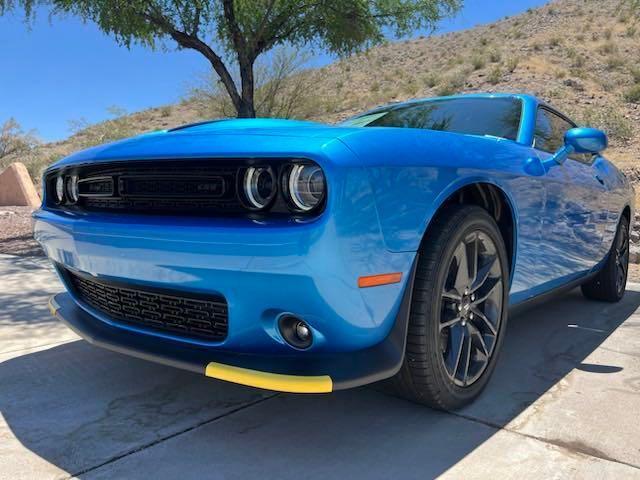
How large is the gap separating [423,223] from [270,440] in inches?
37.8

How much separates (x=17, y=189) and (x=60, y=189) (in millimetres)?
11106

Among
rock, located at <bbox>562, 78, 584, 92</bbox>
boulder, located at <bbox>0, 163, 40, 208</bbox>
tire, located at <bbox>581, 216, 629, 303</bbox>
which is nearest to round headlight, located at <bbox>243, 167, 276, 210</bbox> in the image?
tire, located at <bbox>581, 216, 629, 303</bbox>

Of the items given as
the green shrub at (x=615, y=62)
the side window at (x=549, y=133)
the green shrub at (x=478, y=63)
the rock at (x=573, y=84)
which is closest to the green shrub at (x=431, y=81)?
the green shrub at (x=478, y=63)

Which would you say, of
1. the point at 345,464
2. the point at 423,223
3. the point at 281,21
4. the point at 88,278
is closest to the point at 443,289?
the point at 423,223

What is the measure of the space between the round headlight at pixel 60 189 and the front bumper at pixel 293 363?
35.5 inches

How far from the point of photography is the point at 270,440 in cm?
209

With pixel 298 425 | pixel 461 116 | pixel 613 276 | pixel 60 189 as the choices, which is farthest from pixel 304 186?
pixel 613 276

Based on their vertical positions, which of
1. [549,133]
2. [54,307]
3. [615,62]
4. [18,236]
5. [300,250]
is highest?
[615,62]

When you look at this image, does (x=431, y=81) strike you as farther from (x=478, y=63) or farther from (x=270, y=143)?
(x=270, y=143)

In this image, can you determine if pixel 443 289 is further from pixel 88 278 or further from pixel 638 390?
pixel 88 278

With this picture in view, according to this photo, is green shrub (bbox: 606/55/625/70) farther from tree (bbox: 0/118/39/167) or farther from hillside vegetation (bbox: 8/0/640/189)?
tree (bbox: 0/118/39/167)

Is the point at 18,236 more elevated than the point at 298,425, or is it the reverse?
the point at 18,236

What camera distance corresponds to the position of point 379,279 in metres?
1.82

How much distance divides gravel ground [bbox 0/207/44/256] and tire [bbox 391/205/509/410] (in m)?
5.62
